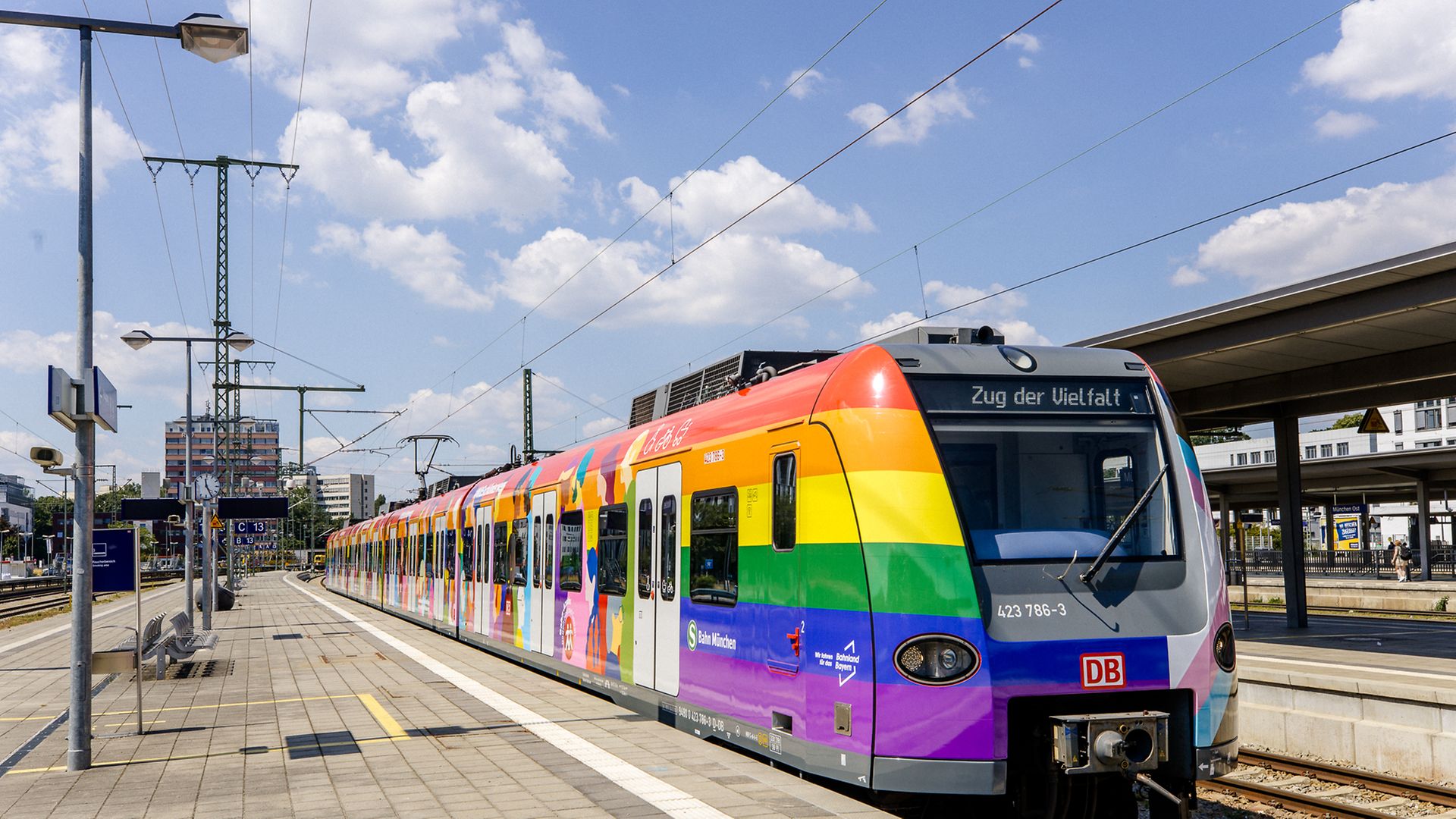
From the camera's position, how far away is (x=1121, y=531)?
7.23m

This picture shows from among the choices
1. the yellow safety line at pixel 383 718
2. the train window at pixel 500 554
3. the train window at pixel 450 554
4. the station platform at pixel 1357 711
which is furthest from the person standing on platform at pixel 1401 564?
the yellow safety line at pixel 383 718

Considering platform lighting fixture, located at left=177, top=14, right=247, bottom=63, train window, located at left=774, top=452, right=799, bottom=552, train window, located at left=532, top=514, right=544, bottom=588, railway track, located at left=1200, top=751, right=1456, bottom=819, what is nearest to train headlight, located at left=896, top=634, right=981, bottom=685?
train window, located at left=774, top=452, right=799, bottom=552

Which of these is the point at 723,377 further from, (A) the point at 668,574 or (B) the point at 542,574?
(B) the point at 542,574

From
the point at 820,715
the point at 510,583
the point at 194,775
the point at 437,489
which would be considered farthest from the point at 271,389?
the point at 820,715

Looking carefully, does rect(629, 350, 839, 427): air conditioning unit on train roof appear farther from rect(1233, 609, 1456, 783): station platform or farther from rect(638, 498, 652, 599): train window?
rect(1233, 609, 1456, 783): station platform

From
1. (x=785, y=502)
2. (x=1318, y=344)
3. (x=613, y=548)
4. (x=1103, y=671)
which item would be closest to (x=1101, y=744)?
(x=1103, y=671)

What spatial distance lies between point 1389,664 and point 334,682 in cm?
1339

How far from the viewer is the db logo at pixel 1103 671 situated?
271 inches

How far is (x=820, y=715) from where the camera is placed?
755cm

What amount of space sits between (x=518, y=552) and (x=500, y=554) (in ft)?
4.64

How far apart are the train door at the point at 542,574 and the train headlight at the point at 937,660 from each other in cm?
843

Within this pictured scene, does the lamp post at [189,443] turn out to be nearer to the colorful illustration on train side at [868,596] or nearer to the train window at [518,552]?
the train window at [518,552]

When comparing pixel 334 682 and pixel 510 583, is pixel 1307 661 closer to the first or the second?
pixel 510 583

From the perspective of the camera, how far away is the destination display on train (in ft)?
25.0
